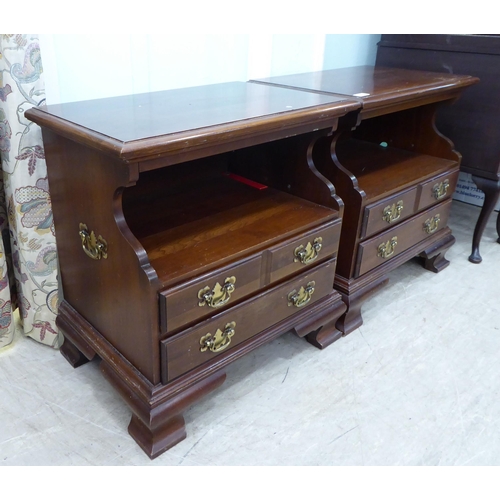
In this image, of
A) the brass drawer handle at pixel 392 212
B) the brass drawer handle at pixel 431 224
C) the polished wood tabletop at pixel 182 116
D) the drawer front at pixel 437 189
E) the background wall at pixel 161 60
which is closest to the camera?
the polished wood tabletop at pixel 182 116

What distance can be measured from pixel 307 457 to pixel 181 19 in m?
1.20

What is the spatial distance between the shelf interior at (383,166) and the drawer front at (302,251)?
189mm

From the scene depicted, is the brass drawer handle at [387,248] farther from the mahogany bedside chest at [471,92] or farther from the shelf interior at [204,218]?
the mahogany bedside chest at [471,92]

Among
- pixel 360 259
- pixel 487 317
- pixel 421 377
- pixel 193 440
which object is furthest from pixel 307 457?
pixel 487 317

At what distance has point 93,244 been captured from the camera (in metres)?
1.10

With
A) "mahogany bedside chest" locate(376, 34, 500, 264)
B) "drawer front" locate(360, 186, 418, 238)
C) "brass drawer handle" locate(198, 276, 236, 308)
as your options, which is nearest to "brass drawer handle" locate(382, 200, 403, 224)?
"drawer front" locate(360, 186, 418, 238)

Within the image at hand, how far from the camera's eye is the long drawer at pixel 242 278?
102 cm

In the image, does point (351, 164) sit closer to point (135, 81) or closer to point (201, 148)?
point (135, 81)

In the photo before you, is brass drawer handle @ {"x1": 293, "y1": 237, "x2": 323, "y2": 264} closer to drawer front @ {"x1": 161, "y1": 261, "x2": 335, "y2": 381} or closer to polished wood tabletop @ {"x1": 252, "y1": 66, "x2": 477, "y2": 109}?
drawer front @ {"x1": 161, "y1": 261, "x2": 335, "y2": 381}

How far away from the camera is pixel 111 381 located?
1.18m

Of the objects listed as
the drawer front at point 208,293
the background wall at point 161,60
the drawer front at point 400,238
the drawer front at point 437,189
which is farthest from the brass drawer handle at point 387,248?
the background wall at point 161,60

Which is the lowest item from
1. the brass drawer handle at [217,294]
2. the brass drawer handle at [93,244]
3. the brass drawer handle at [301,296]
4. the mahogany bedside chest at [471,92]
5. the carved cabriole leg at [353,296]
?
the carved cabriole leg at [353,296]

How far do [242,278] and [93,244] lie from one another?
1.11 feet

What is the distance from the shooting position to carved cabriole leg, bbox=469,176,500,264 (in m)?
1.87
